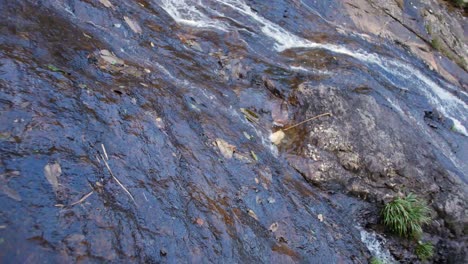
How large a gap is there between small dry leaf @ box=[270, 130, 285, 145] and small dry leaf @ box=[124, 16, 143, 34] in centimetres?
362

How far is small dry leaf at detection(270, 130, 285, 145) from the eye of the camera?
7283 mm

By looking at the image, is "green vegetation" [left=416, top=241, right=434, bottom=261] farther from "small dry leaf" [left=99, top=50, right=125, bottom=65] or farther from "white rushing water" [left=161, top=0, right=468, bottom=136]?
"small dry leaf" [left=99, top=50, right=125, bottom=65]

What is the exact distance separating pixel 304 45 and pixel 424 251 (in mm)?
5915

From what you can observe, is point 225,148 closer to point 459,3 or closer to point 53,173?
point 53,173

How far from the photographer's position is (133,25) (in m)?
7.99

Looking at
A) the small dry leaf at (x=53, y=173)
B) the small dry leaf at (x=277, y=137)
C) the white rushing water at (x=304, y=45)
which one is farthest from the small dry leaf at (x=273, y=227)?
the white rushing water at (x=304, y=45)

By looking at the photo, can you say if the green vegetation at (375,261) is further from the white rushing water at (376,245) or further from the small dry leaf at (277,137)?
the small dry leaf at (277,137)

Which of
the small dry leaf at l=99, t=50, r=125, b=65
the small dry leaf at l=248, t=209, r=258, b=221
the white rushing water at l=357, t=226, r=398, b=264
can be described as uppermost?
the small dry leaf at l=99, t=50, r=125, b=65

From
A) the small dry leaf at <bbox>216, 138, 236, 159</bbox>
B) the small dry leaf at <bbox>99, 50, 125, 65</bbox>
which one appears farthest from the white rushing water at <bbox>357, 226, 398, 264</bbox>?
the small dry leaf at <bbox>99, 50, 125, 65</bbox>

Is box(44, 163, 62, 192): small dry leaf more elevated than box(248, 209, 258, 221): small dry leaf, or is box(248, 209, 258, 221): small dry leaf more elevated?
box(44, 163, 62, 192): small dry leaf

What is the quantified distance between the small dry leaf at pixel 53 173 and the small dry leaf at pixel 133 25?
441cm

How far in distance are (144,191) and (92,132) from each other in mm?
1105

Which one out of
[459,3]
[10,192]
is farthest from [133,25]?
[459,3]

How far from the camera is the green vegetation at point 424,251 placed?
7.05 meters
